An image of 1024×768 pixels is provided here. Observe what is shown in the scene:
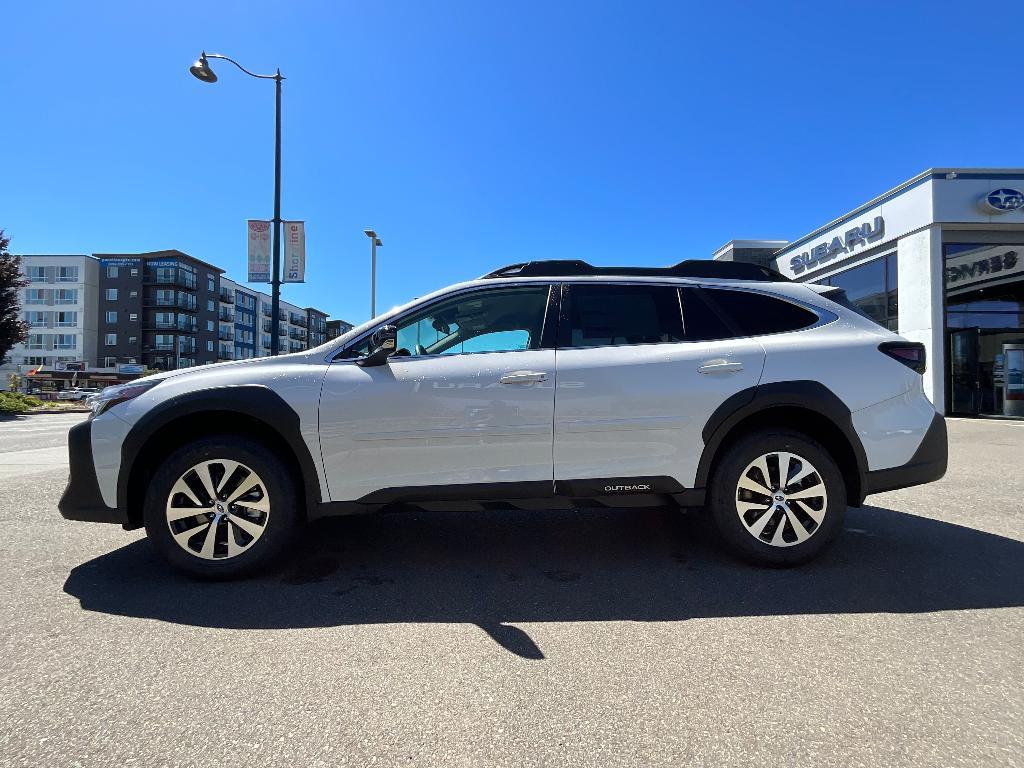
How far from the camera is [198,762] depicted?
5.71 ft

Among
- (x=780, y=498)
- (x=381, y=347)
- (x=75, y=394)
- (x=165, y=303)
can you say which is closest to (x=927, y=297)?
(x=780, y=498)

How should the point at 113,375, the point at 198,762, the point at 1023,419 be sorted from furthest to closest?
1. the point at 113,375
2. the point at 1023,419
3. the point at 198,762

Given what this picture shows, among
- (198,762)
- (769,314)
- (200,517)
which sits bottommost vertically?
(198,762)

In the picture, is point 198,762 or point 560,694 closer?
point 198,762

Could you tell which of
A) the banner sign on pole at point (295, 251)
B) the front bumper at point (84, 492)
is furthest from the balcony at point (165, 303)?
the front bumper at point (84, 492)

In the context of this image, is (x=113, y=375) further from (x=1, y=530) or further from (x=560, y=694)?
(x=560, y=694)

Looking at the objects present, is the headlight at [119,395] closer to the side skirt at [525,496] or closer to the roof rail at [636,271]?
the side skirt at [525,496]

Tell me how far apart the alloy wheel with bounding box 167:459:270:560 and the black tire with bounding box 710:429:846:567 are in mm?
2710

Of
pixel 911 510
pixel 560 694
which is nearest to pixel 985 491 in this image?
pixel 911 510

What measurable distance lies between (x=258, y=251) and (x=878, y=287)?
18.0m

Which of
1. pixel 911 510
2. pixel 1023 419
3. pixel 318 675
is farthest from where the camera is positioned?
pixel 1023 419

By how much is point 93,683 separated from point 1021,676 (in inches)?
146

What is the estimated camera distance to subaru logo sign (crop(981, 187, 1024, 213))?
14.6 m

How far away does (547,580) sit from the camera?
3229 mm
